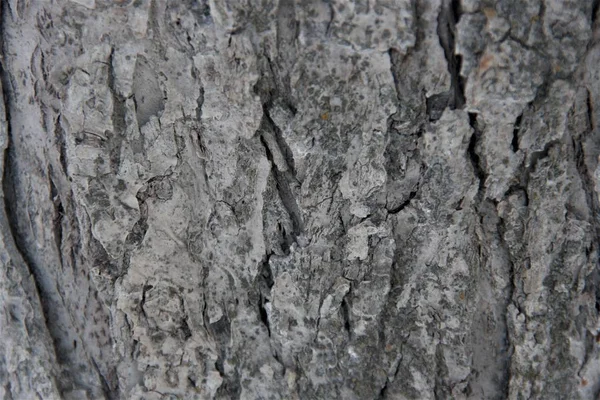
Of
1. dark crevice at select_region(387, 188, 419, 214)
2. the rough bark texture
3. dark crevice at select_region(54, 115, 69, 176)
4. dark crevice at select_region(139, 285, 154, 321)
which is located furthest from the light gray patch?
dark crevice at select_region(387, 188, 419, 214)

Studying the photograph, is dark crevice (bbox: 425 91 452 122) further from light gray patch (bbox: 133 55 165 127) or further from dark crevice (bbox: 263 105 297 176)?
light gray patch (bbox: 133 55 165 127)

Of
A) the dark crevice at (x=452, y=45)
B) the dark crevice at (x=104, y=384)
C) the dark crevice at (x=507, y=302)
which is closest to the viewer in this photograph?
the dark crevice at (x=452, y=45)

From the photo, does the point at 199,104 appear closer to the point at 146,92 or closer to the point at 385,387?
the point at 146,92

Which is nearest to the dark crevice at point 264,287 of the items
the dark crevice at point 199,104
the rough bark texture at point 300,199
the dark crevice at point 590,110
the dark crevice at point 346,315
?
A: the rough bark texture at point 300,199

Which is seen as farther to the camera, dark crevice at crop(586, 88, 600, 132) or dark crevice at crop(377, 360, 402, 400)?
dark crevice at crop(377, 360, 402, 400)

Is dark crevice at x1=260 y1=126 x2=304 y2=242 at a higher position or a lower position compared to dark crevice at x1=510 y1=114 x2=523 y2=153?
lower

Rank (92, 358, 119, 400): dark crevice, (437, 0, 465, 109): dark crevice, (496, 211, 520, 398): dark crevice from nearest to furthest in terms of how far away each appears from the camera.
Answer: (437, 0, 465, 109): dark crevice → (496, 211, 520, 398): dark crevice → (92, 358, 119, 400): dark crevice

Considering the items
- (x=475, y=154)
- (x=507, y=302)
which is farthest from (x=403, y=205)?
(x=507, y=302)

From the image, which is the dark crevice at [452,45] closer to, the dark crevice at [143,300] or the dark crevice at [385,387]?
the dark crevice at [385,387]

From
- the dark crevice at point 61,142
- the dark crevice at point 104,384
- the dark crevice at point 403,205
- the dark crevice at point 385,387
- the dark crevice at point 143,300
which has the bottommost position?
the dark crevice at point 104,384
